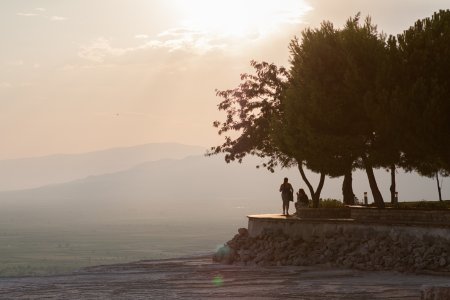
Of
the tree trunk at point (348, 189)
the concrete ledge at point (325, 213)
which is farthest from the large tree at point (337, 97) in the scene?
the tree trunk at point (348, 189)

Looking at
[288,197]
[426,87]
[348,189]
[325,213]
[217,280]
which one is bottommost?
[217,280]

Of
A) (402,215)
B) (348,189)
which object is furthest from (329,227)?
(348,189)

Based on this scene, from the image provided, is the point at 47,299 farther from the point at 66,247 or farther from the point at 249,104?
the point at 66,247

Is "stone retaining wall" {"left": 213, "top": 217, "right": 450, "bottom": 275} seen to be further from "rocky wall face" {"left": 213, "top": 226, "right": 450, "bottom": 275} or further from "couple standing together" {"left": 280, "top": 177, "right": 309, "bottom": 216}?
"couple standing together" {"left": 280, "top": 177, "right": 309, "bottom": 216}

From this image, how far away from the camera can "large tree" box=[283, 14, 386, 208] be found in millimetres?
36500

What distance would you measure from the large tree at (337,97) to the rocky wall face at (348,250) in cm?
449

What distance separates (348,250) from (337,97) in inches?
320

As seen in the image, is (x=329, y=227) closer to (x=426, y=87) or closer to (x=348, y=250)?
(x=348, y=250)

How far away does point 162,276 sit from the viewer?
112ft

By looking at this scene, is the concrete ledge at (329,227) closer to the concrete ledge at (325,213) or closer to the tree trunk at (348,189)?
the concrete ledge at (325,213)

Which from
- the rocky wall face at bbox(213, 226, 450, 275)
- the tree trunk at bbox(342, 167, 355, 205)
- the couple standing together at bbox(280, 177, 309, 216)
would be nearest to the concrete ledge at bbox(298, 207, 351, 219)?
the couple standing together at bbox(280, 177, 309, 216)

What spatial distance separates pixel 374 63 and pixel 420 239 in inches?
383

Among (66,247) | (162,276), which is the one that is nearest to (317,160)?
(162,276)

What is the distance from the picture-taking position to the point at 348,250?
33.6 meters
